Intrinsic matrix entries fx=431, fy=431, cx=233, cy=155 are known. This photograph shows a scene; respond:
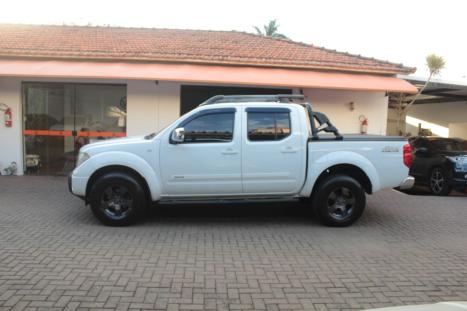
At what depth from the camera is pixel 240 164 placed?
263 inches

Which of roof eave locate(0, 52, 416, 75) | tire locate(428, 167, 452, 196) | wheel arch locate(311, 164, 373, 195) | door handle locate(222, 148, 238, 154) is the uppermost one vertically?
roof eave locate(0, 52, 416, 75)

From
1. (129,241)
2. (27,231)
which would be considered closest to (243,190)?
(129,241)

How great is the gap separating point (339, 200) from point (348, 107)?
5.93 m

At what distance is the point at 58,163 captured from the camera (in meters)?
11.8

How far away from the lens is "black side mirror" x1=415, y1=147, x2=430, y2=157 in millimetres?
11739

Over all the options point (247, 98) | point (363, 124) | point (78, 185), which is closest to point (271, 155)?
point (247, 98)

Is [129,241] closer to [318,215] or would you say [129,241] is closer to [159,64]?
[318,215]

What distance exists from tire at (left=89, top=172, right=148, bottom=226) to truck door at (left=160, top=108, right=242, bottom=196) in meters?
0.45

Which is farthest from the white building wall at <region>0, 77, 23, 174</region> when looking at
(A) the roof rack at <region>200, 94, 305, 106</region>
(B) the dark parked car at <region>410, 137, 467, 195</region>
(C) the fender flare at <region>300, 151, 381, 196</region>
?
(B) the dark parked car at <region>410, 137, 467, 195</region>

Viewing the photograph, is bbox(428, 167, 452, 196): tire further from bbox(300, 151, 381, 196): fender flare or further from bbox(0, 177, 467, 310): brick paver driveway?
bbox(300, 151, 381, 196): fender flare

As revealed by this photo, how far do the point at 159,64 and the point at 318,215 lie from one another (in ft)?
21.6

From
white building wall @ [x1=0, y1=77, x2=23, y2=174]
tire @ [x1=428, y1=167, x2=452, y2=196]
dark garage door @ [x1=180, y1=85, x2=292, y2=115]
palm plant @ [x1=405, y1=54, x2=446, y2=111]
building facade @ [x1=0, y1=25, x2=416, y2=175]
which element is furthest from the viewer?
palm plant @ [x1=405, y1=54, x2=446, y2=111]

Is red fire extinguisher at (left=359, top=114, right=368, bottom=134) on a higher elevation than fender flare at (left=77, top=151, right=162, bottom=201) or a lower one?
higher

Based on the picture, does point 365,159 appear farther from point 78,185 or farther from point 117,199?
point 78,185
